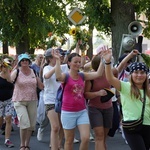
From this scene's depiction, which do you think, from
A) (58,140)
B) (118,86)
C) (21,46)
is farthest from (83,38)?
(21,46)

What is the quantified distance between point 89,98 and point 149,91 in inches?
52.9

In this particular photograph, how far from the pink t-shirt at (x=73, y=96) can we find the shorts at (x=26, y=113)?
1487 millimetres

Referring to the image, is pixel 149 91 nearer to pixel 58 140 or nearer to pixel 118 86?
pixel 118 86

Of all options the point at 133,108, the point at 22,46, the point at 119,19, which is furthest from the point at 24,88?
the point at 22,46

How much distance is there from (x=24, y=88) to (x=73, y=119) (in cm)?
170

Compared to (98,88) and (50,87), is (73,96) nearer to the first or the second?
(98,88)

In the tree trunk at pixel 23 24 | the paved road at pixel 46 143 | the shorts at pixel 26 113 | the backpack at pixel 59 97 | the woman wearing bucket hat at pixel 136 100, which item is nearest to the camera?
the woman wearing bucket hat at pixel 136 100

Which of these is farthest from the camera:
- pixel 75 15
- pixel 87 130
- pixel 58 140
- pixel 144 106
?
pixel 75 15

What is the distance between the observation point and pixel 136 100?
4.92m

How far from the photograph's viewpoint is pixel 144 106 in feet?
16.1

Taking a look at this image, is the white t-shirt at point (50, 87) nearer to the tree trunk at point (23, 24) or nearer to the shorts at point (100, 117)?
the shorts at point (100, 117)

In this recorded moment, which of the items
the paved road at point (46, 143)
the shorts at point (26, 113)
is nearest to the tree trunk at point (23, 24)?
the paved road at point (46, 143)

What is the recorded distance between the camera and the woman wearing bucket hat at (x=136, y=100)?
4887 mm

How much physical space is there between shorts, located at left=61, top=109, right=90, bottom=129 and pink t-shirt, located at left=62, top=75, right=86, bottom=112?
61 millimetres
